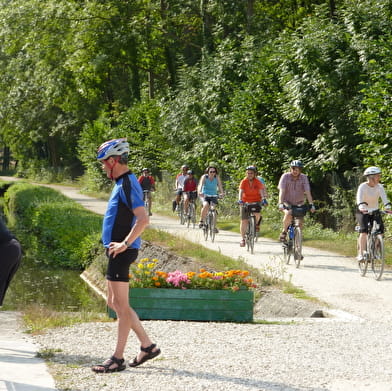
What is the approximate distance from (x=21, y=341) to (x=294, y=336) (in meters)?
2.71

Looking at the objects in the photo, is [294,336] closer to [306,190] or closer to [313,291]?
[313,291]

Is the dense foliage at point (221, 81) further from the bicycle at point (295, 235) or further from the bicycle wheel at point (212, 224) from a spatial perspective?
the bicycle wheel at point (212, 224)

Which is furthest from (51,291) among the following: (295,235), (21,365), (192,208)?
(21,365)

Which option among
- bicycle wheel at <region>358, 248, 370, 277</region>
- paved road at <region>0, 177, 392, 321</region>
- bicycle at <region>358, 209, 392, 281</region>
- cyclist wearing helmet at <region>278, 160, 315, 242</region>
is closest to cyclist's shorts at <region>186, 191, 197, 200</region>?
paved road at <region>0, 177, 392, 321</region>

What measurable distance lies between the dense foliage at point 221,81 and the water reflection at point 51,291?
6.46 meters

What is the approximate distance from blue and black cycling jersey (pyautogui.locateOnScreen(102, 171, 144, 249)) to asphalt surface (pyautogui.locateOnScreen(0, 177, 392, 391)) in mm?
1196

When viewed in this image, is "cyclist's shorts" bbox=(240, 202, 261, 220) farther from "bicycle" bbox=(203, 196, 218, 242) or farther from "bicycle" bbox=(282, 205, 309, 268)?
"bicycle" bbox=(203, 196, 218, 242)

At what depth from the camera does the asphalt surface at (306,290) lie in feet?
20.5

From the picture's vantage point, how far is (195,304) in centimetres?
935

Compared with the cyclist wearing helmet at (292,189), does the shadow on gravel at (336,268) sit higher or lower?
lower

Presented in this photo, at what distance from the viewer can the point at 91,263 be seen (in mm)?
20547

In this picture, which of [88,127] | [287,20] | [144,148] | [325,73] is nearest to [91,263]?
[325,73]

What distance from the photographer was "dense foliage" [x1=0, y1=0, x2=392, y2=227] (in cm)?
1952

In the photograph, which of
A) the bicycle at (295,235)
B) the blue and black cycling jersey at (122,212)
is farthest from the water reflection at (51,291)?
the blue and black cycling jersey at (122,212)
